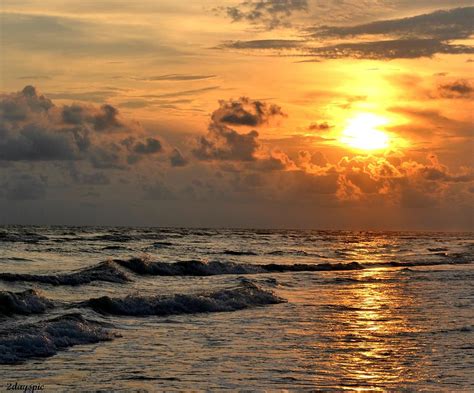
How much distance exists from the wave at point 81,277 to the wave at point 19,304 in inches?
346

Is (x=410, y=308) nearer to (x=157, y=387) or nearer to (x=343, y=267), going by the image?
(x=157, y=387)

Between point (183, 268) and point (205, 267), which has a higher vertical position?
point (183, 268)

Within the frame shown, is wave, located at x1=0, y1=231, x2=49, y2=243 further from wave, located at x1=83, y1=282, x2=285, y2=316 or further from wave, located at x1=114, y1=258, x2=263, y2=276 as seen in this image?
wave, located at x1=83, y1=282, x2=285, y2=316

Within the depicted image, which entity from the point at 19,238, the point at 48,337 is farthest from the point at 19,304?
the point at 19,238

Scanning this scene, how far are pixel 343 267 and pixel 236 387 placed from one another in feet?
144

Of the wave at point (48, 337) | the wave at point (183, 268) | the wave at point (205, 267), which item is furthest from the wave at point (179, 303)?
the wave at point (205, 267)

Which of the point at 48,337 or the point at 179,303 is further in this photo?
the point at 179,303

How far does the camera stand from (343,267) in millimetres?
57594

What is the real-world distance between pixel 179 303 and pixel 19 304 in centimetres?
587

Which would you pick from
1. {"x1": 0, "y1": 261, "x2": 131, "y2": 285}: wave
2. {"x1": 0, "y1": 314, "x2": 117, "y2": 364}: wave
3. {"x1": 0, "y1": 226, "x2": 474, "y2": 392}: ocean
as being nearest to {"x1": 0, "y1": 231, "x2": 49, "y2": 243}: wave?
{"x1": 0, "y1": 261, "x2": 131, "y2": 285}: wave

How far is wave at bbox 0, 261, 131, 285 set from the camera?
1411 inches

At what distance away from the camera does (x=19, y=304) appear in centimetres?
2570

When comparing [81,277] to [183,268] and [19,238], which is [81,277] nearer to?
[183,268]

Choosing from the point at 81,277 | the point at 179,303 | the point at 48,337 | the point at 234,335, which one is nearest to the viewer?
the point at 48,337
